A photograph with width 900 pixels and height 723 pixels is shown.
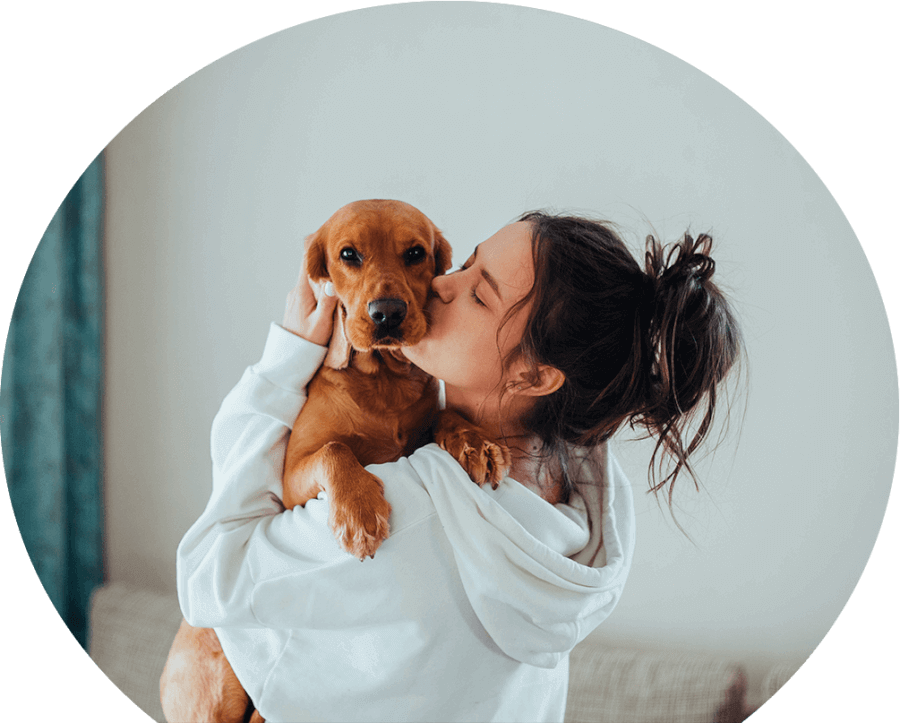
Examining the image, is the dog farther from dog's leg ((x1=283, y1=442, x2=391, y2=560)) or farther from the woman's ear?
the woman's ear

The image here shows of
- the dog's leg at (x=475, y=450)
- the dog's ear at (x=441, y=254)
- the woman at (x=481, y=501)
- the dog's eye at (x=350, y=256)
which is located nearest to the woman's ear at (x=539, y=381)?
the woman at (x=481, y=501)

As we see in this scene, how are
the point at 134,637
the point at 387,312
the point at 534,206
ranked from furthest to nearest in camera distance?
the point at 134,637 → the point at 534,206 → the point at 387,312

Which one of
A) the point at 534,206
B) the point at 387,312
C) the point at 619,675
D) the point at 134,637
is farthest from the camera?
the point at 134,637

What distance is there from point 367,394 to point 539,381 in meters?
0.33

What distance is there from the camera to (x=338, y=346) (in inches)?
64.1

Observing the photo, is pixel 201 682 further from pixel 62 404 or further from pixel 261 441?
pixel 62 404

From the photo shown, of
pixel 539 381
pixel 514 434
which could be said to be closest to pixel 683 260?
pixel 539 381

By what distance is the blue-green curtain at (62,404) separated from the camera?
5.98 feet

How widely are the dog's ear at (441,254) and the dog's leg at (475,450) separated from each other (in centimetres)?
A: 29

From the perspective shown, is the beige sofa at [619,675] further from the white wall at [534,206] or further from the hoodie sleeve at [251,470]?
the hoodie sleeve at [251,470]

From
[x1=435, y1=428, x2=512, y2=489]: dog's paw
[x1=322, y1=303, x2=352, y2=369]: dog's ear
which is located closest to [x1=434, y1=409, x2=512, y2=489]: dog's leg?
[x1=435, y1=428, x2=512, y2=489]: dog's paw

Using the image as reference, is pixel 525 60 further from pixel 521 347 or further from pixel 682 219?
pixel 521 347

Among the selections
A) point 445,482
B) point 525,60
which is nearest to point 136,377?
point 445,482

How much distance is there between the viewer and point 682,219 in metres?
1.63
